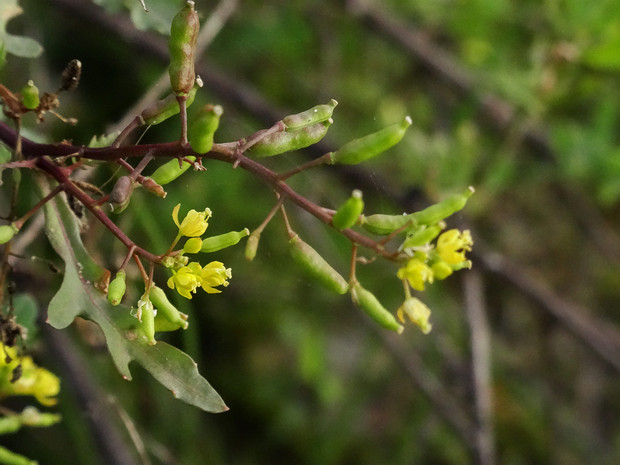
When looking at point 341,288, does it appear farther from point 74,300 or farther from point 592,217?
point 592,217

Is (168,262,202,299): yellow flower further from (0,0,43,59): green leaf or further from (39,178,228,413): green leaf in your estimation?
(0,0,43,59): green leaf

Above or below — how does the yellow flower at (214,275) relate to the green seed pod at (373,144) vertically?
below

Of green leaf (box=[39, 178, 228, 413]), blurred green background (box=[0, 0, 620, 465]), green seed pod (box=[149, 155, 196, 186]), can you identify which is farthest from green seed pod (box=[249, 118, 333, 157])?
blurred green background (box=[0, 0, 620, 465])

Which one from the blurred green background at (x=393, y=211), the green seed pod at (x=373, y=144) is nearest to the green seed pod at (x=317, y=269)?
the green seed pod at (x=373, y=144)

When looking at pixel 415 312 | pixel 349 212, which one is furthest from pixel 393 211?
pixel 349 212

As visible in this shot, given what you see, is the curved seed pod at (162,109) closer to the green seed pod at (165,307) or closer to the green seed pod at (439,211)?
the green seed pod at (165,307)

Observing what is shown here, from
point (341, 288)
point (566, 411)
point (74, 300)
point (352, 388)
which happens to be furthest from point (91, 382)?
point (566, 411)
